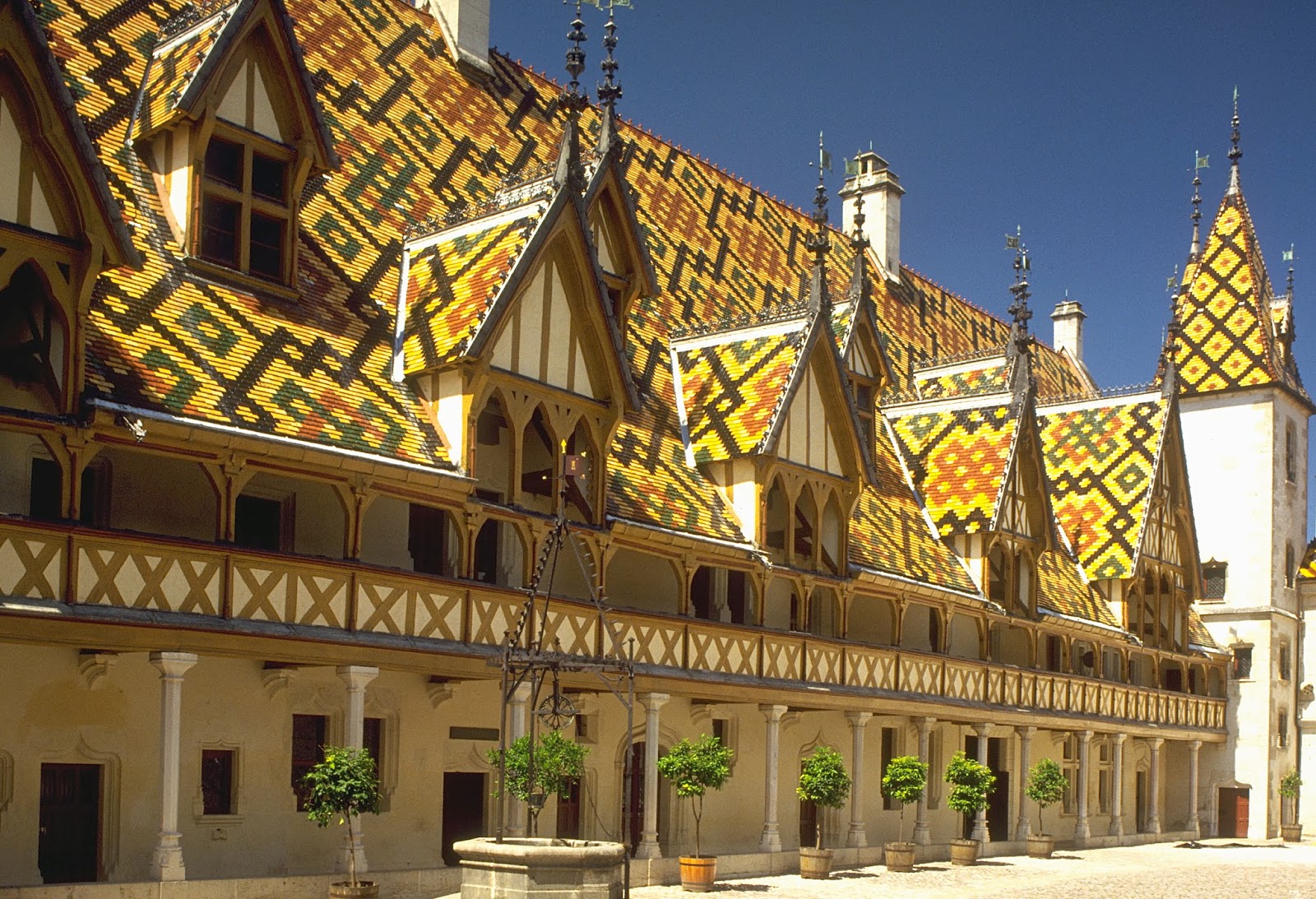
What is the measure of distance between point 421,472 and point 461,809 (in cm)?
520

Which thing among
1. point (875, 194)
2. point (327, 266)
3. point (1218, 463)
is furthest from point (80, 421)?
point (1218, 463)

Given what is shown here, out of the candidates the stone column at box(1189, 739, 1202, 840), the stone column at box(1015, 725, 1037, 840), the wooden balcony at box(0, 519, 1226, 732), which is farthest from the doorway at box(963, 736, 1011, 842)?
the stone column at box(1189, 739, 1202, 840)

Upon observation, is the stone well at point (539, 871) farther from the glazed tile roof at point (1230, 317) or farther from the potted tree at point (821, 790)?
the glazed tile roof at point (1230, 317)

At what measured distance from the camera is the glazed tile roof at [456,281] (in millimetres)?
20797

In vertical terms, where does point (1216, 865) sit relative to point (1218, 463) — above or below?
below

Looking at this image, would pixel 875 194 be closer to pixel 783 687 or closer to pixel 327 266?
pixel 783 687

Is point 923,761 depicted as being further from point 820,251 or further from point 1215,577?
point 1215,577

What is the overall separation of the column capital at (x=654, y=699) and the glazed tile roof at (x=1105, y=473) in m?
17.9

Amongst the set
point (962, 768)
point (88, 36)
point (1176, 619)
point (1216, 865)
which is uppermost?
point (88, 36)

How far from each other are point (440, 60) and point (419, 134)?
10.5 ft

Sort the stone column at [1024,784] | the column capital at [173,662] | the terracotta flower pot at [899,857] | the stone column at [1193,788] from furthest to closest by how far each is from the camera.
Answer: the stone column at [1193,788] < the stone column at [1024,784] < the terracotta flower pot at [899,857] < the column capital at [173,662]

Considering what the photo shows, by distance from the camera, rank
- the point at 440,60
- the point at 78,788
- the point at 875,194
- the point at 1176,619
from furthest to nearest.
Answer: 1. the point at 875,194
2. the point at 1176,619
3. the point at 440,60
4. the point at 78,788

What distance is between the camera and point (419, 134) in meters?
26.4

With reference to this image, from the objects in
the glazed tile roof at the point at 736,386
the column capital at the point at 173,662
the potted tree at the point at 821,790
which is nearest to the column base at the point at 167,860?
the column capital at the point at 173,662
